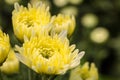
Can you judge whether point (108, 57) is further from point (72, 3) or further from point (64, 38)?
point (64, 38)

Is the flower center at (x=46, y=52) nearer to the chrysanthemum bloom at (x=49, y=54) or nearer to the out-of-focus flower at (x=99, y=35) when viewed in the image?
the chrysanthemum bloom at (x=49, y=54)

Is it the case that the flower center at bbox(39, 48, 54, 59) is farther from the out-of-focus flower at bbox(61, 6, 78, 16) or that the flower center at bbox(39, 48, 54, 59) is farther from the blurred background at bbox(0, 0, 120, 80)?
the out-of-focus flower at bbox(61, 6, 78, 16)

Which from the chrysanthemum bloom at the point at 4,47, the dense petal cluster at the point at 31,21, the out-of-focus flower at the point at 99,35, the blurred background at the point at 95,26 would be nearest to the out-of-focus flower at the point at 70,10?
the blurred background at the point at 95,26

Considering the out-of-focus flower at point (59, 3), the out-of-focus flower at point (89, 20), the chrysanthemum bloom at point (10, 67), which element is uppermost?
the chrysanthemum bloom at point (10, 67)

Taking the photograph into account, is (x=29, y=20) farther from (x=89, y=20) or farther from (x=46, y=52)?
(x=89, y=20)

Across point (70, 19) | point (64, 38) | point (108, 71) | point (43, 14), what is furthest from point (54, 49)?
point (108, 71)

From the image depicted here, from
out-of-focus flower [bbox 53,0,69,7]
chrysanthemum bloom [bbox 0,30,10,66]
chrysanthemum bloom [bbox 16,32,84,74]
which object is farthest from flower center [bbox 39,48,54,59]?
out-of-focus flower [bbox 53,0,69,7]

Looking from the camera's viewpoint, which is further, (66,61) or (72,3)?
(72,3)
